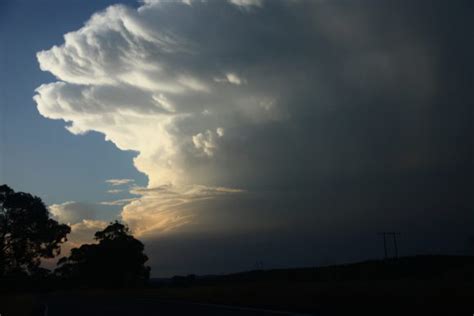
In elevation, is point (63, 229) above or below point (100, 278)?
above

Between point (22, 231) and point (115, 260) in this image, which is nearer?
point (22, 231)

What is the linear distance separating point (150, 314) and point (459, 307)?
10.7 meters

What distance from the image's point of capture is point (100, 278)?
72.4m

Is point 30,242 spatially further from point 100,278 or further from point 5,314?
point 5,314

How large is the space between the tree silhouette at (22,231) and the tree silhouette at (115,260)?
51.7ft

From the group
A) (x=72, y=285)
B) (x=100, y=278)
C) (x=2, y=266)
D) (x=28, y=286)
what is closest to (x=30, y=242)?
(x=2, y=266)

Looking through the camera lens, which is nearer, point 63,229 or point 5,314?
point 5,314

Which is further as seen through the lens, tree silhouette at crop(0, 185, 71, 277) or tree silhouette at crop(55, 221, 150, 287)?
tree silhouette at crop(55, 221, 150, 287)

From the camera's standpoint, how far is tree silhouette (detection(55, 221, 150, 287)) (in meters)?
71.6

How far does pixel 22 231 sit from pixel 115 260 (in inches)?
796

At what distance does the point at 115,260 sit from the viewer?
72000mm

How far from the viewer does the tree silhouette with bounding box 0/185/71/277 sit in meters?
53.5

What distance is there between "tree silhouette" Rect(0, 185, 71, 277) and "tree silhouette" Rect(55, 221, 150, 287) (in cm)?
1577

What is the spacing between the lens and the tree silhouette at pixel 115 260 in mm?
71625
